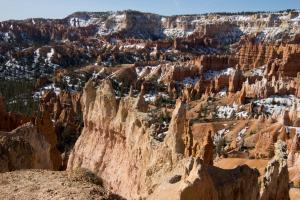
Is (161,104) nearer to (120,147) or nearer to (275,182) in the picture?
(120,147)

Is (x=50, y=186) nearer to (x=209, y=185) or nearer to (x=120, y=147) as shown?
(x=209, y=185)

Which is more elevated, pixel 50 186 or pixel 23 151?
pixel 50 186

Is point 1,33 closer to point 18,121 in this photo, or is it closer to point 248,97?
point 248,97

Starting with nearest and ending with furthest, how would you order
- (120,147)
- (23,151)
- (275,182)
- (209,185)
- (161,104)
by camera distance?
(209,185) < (275,182) < (23,151) < (120,147) < (161,104)

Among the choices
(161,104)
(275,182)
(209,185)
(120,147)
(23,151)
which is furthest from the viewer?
(161,104)

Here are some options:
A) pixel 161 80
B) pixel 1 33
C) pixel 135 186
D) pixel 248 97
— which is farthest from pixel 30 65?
pixel 135 186

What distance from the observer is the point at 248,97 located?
72.2m

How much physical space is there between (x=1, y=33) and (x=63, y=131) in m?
102

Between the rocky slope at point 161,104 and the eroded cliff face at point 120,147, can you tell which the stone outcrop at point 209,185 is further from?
the eroded cliff face at point 120,147

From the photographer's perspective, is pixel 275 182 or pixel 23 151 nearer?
pixel 275 182

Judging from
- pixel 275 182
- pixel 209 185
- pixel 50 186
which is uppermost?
pixel 209 185

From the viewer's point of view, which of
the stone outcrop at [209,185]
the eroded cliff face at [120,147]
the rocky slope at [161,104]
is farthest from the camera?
the eroded cliff face at [120,147]

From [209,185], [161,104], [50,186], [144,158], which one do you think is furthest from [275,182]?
[161,104]

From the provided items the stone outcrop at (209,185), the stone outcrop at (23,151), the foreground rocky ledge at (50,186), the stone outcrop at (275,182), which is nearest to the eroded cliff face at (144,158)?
the stone outcrop at (209,185)
